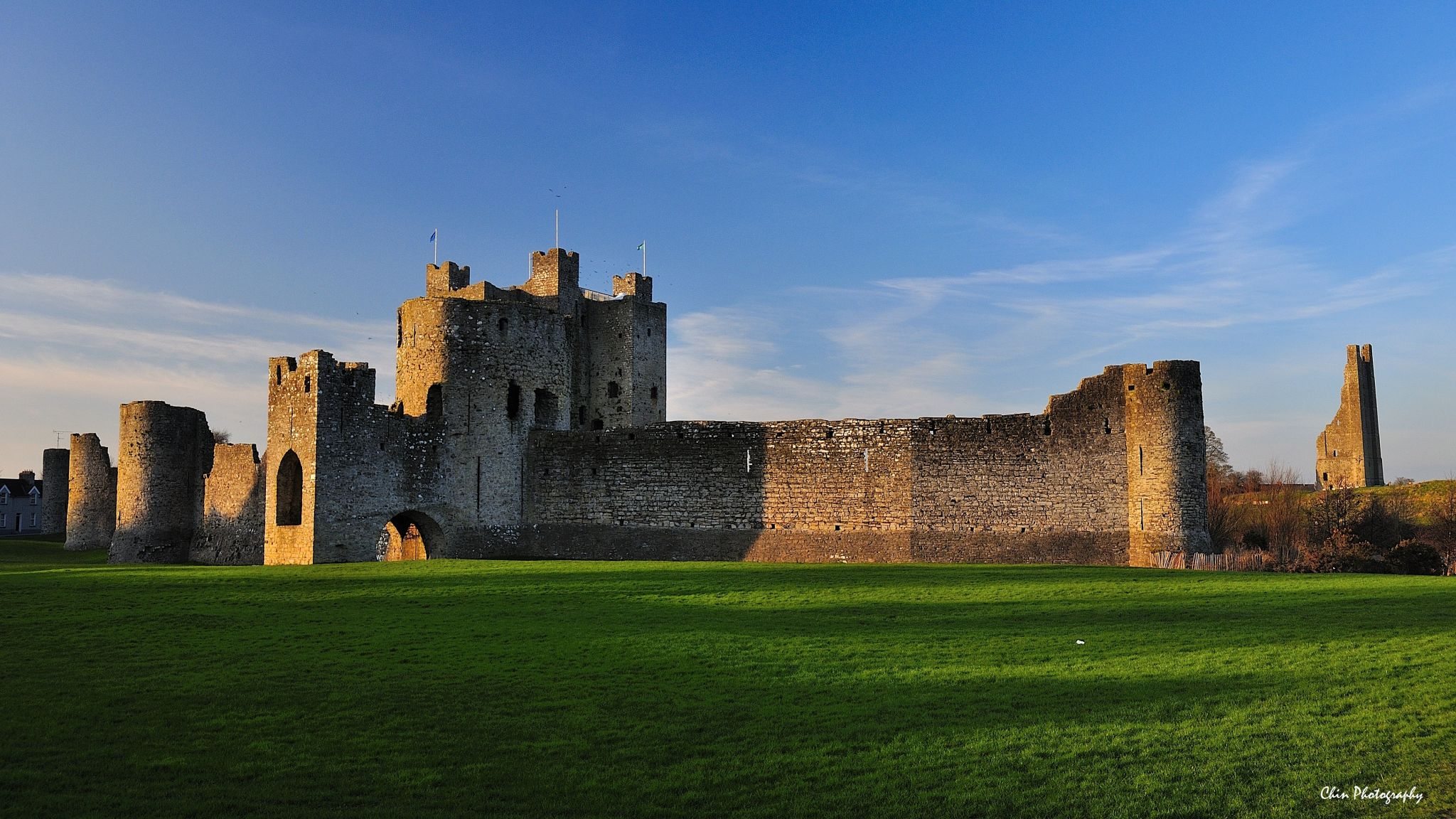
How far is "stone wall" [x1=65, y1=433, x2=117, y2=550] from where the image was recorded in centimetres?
4503

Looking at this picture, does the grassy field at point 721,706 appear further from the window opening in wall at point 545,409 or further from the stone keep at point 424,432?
the window opening in wall at point 545,409

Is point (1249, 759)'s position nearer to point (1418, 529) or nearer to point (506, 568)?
point (506, 568)

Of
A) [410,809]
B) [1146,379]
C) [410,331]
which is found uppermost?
[410,331]

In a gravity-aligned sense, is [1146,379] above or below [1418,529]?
above

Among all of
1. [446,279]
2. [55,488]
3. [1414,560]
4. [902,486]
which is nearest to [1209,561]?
[1414,560]

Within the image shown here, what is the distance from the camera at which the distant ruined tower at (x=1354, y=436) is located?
67438mm

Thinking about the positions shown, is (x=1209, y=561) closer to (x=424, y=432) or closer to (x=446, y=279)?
(x=424, y=432)

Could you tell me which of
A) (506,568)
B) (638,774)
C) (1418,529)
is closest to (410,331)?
(506,568)

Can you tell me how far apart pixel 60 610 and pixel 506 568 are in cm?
894

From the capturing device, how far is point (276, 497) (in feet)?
90.5

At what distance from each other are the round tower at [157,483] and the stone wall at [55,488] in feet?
83.9

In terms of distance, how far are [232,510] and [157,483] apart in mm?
4509

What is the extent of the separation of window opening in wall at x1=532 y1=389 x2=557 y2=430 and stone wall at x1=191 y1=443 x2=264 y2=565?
936 centimetres

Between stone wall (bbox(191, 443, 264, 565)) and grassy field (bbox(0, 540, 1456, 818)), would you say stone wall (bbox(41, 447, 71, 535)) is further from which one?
grassy field (bbox(0, 540, 1456, 818))
